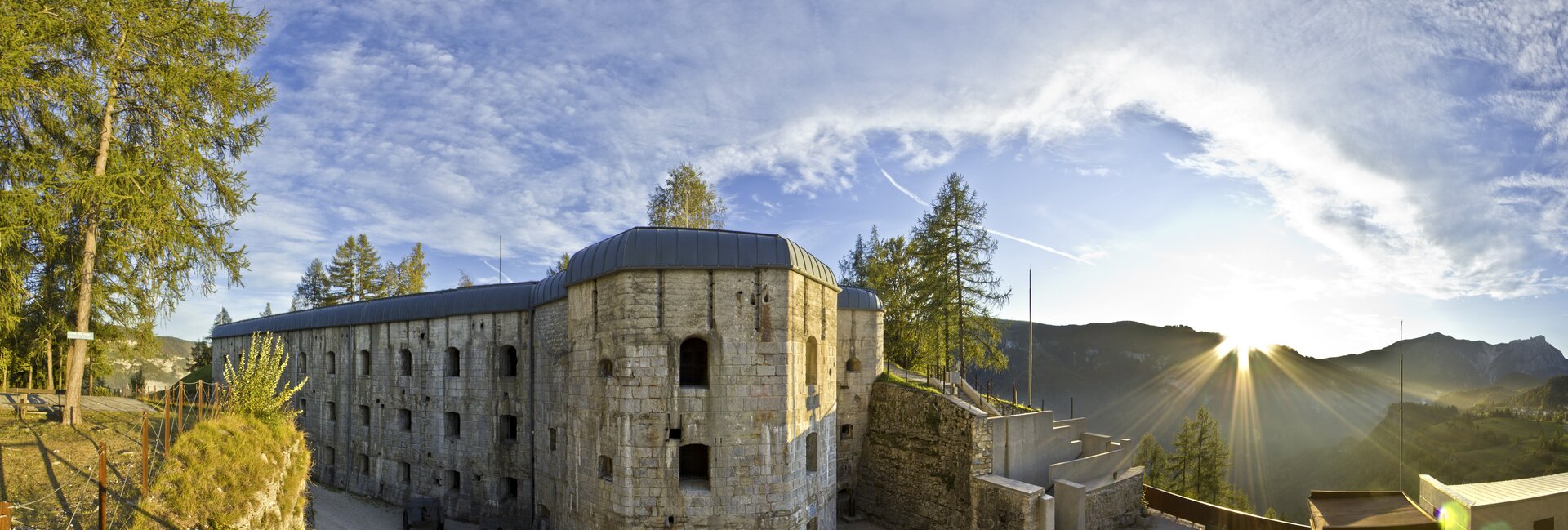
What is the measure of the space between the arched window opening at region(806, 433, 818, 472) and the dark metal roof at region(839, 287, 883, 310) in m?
Answer: 7.40

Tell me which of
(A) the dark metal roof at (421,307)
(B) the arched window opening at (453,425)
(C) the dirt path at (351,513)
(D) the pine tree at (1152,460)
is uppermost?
(A) the dark metal roof at (421,307)

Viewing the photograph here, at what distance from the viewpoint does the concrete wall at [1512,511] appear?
596 inches

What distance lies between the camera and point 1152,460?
134 ft

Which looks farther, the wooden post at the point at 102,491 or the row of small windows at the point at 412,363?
the row of small windows at the point at 412,363

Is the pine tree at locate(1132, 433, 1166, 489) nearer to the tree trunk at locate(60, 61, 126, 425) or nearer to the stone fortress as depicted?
the stone fortress

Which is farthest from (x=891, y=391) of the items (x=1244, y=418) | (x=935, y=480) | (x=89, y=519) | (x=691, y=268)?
(x=1244, y=418)

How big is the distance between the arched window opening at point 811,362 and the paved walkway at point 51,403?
1753cm

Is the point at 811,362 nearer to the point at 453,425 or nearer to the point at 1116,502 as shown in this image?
the point at 1116,502

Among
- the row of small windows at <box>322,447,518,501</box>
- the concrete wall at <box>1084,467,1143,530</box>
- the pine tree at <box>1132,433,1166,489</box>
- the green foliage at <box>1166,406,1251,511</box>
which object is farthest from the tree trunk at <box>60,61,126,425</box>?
the green foliage at <box>1166,406,1251,511</box>

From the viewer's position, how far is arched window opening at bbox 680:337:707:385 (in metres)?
16.5

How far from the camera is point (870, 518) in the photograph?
73.7 feet

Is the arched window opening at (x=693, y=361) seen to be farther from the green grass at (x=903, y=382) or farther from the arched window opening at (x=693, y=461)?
the green grass at (x=903, y=382)

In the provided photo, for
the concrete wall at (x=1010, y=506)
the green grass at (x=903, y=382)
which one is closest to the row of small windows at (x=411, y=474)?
the green grass at (x=903, y=382)

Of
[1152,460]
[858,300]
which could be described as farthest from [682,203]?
[1152,460]
